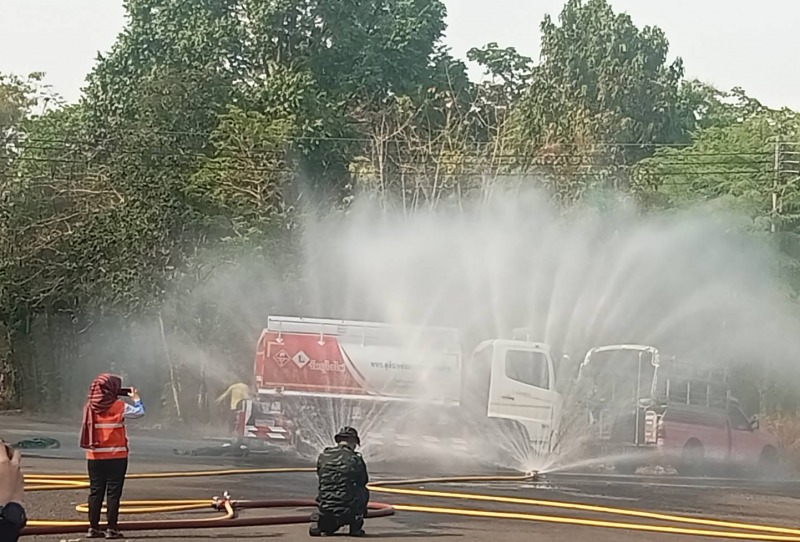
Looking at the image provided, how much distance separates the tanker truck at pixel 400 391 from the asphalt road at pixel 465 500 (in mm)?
1740

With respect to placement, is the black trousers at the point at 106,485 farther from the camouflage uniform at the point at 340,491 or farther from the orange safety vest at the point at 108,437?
the camouflage uniform at the point at 340,491

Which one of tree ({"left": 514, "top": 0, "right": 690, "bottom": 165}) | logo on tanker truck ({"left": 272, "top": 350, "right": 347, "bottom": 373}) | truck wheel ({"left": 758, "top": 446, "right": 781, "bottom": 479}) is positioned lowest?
truck wheel ({"left": 758, "top": 446, "right": 781, "bottom": 479})

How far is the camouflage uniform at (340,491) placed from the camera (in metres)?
11.6

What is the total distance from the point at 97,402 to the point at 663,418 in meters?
14.0

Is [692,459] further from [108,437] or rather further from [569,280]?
[108,437]

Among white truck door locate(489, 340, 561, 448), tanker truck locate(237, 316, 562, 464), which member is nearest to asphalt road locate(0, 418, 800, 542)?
tanker truck locate(237, 316, 562, 464)

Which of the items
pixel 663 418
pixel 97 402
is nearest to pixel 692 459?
pixel 663 418

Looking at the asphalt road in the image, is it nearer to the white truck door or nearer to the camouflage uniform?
the camouflage uniform

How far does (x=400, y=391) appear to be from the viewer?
2361 centimetres

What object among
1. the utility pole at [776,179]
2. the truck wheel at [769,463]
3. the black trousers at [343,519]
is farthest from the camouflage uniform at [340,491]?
the utility pole at [776,179]

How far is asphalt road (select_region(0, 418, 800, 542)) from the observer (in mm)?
12391

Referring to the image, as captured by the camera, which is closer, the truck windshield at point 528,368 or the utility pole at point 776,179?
the truck windshield at point 528,368

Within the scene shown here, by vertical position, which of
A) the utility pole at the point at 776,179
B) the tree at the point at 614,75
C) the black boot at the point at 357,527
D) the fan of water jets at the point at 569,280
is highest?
the tree at the point at 614,75

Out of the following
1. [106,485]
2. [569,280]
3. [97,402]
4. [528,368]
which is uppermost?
[569,280]
